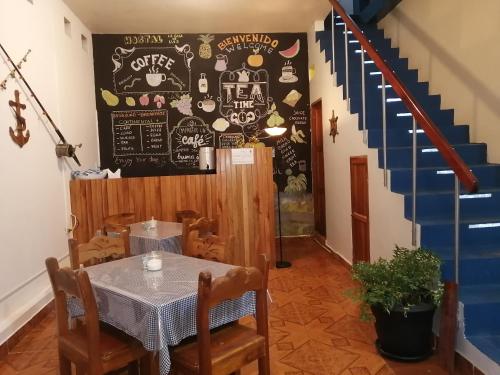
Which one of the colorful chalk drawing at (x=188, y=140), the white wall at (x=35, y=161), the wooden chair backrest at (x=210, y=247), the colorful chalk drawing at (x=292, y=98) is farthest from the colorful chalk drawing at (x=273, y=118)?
the wooden chair backrest at (x=210, y=247)

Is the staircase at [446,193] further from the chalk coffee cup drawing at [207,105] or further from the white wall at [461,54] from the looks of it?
the chalk coffee cup drawing at [207,105]

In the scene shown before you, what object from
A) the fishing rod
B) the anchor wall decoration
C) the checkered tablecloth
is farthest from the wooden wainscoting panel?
the checkered tablecloth

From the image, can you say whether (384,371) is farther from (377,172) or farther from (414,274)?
(377,172)

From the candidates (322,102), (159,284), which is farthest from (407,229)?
(322,102)

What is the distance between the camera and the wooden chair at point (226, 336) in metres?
1.75

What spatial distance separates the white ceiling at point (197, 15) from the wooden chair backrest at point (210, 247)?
12.2ft

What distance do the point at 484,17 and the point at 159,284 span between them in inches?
146

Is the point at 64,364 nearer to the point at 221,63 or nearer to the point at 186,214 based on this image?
the point at 186,214

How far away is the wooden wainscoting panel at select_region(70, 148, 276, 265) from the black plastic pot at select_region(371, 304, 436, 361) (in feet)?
8.17

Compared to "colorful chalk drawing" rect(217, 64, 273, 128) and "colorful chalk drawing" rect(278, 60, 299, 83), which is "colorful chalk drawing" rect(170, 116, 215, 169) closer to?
"colorful chalk drawing" rect(217, 64, 273, 128)

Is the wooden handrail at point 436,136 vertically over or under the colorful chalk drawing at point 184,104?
under

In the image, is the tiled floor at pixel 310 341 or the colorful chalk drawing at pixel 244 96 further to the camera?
the colorful chalk drawing at pixel 244 96

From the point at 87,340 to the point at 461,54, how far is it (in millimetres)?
4173

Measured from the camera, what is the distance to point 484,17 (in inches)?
146
